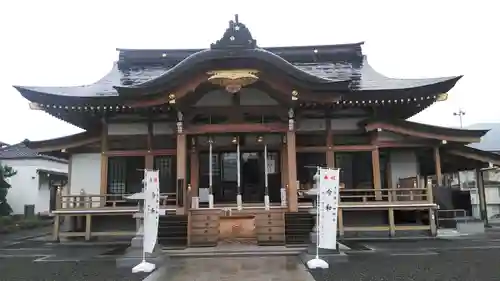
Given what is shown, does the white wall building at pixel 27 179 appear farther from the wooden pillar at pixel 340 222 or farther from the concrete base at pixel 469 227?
the concrete base at pixel 469 227

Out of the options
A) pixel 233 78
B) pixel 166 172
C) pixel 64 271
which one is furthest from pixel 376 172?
pixel 64 271

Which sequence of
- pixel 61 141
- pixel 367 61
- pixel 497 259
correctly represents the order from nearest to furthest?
1. pixel 497 259
2. pixel 61 141
3. pixel 367 61

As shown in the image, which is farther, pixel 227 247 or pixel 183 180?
pixel 183 180

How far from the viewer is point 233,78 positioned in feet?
41.1

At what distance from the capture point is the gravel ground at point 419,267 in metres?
7.39

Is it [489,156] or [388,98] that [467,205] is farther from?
[388,98]

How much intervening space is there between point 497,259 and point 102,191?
12002 millimetres

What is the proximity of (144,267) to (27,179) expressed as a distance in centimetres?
2349

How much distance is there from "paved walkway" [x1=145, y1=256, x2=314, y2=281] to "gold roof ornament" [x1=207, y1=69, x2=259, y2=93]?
5346mm

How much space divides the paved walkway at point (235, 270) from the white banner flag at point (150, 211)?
641 mm

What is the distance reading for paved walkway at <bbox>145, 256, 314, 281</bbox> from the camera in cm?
762

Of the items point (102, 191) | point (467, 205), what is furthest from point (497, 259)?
point (102, 191)

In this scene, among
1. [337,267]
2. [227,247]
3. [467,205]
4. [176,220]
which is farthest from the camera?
[467,205]

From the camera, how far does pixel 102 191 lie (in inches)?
569
